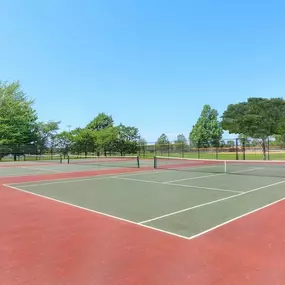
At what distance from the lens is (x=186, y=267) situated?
9.53 feet

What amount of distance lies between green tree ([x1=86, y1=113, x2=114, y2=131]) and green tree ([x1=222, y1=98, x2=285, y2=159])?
83.7ft

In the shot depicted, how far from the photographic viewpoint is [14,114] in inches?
1377

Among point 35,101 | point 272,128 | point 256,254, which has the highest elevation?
point 35,101

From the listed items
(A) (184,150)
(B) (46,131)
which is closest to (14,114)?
(B) (46,131)

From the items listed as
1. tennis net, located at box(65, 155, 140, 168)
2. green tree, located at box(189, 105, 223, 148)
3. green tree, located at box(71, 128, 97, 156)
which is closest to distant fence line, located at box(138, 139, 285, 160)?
tennis net, located at box(65, 155, 140, 168)

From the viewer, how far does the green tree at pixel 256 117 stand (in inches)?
1640

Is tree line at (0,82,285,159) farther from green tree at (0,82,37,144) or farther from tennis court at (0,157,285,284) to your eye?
tennis court at (0,157,285,284)

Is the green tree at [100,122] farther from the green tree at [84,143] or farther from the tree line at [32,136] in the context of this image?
the green tree at [84,143]

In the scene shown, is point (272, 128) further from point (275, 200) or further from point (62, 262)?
point (62, 262)

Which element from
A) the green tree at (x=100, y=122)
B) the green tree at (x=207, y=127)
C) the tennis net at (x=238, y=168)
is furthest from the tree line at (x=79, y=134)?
the green tree at (x=207, y=127)

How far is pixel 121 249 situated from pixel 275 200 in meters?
4.40

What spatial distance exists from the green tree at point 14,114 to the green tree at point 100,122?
67.6 ft

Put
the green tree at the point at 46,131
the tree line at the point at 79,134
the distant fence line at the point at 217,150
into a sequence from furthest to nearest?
the green tree at the point at 46,131, the tree line at the point at 79,134, the distant fence line at the point at 217,150

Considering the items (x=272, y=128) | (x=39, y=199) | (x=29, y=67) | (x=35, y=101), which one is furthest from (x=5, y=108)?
(x=272, y=128)
